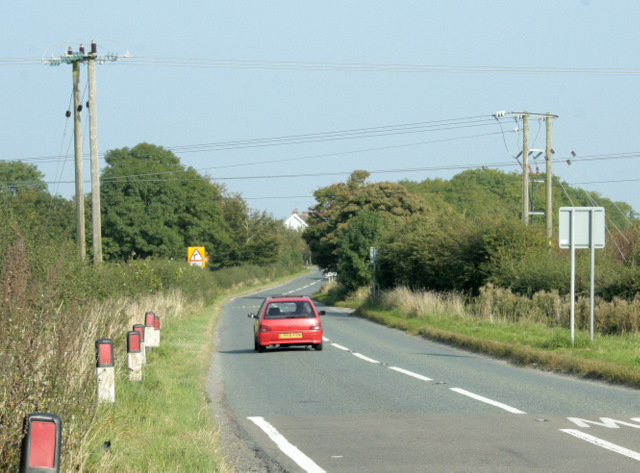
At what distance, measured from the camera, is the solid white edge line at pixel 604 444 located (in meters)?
7.62

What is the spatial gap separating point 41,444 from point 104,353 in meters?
5.08

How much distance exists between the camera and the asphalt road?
7.57 meters

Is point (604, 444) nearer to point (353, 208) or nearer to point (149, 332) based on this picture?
point (149, 332)

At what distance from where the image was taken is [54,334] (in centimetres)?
822

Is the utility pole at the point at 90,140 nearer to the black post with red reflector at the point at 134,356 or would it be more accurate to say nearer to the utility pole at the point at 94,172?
the utility pole at the point at 94,172

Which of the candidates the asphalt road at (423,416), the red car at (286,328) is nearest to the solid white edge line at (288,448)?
the asphalt road at (423,416)

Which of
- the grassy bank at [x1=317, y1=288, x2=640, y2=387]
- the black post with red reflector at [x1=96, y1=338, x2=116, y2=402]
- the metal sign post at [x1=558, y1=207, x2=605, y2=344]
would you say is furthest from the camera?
the metal sign post at [x1=558, y1=207, x2=605, y2=344]

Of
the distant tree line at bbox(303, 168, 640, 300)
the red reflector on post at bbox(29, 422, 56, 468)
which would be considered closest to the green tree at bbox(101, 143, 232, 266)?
the distant tree line at bbox(303, 168, 640, 300)

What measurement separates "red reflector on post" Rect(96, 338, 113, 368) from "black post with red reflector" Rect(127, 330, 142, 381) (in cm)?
248

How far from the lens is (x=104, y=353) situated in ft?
30.2

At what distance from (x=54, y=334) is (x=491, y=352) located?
42.7ft

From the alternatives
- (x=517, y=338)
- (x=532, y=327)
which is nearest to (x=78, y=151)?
(x=517, y=338)

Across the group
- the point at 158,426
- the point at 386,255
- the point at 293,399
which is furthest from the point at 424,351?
the point at 386,255

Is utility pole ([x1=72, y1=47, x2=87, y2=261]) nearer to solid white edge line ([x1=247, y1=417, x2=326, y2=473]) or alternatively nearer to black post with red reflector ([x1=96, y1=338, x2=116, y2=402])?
black post with red reflector ([x1=96, y1=338, x2=116, y2=402])
